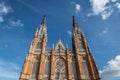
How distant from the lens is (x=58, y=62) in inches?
1337

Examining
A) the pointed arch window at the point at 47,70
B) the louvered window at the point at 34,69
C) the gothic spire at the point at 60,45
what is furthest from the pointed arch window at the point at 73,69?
the louvered window at the point at 34,69

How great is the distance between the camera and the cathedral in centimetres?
3125

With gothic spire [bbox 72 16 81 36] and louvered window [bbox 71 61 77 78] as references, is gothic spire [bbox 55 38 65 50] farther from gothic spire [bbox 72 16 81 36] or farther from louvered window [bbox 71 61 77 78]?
gothic spire [bbox 72 16 81 36]

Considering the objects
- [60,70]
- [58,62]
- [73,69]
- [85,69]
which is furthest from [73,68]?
[58,62]

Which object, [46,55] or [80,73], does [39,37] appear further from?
[80,73]

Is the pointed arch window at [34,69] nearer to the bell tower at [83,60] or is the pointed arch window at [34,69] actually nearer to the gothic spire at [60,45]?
the gothic spire at [60,45]

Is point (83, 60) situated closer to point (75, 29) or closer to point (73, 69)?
point (73, 69)

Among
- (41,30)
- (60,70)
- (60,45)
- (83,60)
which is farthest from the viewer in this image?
(41,30)

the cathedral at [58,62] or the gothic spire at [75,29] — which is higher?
the gothic spire at [75,29]

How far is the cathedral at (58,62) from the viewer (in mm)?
31250

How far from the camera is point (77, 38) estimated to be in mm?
38562

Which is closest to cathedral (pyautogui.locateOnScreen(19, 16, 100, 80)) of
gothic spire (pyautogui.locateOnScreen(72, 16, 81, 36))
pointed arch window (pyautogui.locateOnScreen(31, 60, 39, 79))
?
pointed arch window (pyautogui.locateOnScreen(31, 60, 39, 79))

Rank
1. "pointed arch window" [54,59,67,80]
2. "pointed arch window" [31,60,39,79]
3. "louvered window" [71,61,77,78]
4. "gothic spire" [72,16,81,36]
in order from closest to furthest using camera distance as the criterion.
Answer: "pointed arch window" [31,60,39,79]
"pointed arch window" [54,59,67,80]
"louvered window" [71,61,77,78]
"gothic spire" [72,16,81,36]

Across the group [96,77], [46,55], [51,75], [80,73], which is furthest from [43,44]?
[96,77]
